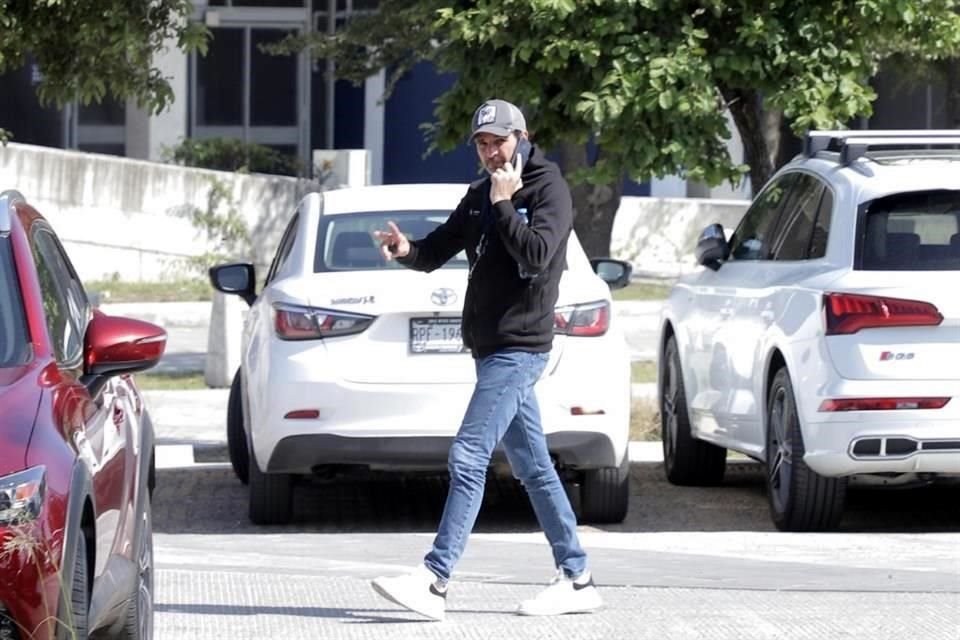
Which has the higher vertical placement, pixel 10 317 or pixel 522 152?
pixel 522 152

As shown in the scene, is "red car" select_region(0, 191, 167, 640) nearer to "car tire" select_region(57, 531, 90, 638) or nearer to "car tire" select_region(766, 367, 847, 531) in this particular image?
"car tire" select_region(57, 531, 90, 638)

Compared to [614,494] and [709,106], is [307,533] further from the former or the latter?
[709,106]

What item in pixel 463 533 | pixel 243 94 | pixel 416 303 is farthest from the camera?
pixel 243 94

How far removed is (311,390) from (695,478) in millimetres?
2977

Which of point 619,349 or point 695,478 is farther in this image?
point 695,478

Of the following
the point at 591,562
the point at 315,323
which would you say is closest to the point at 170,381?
the point at 315,323

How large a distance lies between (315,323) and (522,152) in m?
2.30

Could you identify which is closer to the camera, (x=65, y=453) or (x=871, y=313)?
(x=65, y=453)

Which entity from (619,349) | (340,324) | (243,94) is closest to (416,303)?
(340,324)

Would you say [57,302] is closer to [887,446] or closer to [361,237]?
[361,237]

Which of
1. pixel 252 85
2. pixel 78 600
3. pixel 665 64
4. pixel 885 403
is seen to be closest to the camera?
pixel 78 600

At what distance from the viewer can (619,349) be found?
9.25 m

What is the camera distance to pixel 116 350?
5715 mm

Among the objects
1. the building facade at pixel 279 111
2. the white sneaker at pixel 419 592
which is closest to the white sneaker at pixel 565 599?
the white sneaker at pixel 419 592
